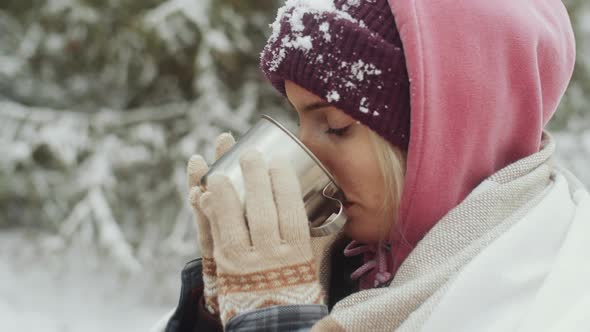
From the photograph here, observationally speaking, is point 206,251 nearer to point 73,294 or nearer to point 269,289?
point 269,289

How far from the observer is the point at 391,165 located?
1130 mm

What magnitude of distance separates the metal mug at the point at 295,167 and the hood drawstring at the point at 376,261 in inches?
7.0

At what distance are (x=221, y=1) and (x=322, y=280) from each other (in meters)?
2.77

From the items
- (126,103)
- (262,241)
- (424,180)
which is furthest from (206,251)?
(126,103)

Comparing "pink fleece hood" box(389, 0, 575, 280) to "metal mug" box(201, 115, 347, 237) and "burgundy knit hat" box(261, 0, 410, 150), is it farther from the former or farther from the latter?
"metal mug" box(201, 115, 347, 237)

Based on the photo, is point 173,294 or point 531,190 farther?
point 173,294

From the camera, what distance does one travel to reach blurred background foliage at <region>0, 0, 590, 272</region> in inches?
151

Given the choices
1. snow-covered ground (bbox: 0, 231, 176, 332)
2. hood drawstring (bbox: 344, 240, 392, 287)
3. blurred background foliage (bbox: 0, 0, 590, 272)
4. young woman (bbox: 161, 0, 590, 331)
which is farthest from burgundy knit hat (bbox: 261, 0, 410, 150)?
snow-covered ground (bbox: 0, 231, 176, 332)

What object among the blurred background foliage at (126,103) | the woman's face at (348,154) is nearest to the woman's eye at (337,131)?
the woman's face at (348,154)

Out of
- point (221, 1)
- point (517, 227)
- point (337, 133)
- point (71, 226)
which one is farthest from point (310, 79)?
point (71, 226)

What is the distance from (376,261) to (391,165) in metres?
0.25

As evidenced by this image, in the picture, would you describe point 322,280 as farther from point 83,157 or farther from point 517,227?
point 83,157

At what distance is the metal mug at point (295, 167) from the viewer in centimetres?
107

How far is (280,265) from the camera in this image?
3.35ft
